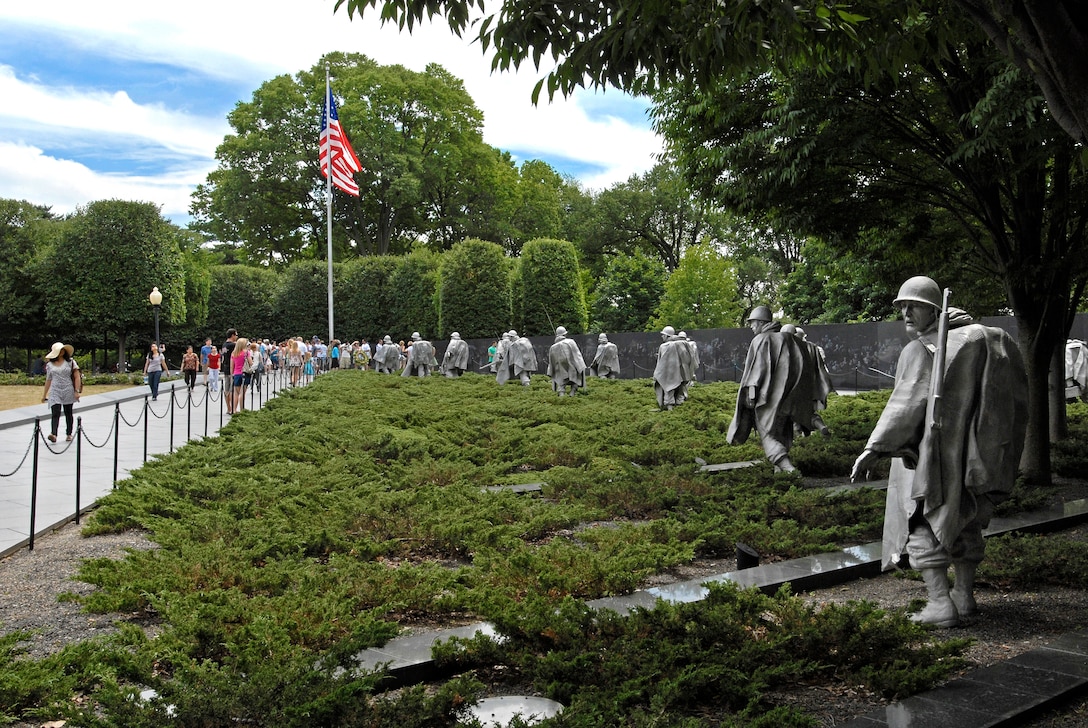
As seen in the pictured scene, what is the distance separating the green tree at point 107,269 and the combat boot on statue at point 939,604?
39.8 meters

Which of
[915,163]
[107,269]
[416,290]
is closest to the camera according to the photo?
[915,163]

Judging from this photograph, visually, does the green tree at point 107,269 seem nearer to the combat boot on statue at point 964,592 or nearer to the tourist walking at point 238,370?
the tourist walking at point 238,370

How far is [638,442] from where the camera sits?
12.8 metres

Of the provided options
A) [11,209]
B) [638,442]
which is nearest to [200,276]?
[11,209]

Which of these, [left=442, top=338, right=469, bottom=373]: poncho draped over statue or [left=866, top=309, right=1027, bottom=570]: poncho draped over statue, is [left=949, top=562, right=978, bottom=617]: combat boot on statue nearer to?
[left=866, top=309, right=1027, bottom=570]: poncho draped over statue

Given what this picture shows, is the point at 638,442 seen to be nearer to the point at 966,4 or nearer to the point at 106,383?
the point at 966,4

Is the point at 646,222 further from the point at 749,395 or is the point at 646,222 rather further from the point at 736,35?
the point at 736,35

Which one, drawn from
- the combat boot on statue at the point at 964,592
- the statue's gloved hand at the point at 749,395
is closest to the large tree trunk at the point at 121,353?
the statue's gloved hand at the point at 749,395

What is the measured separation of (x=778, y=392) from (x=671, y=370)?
28.7ft

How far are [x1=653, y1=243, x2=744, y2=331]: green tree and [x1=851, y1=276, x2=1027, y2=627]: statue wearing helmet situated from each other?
138 feet

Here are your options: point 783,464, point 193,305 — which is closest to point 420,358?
point 193,305

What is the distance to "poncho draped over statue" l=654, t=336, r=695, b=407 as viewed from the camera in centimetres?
1936

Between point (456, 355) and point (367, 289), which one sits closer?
point (456, 355)

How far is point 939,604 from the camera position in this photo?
5125 millimetres
